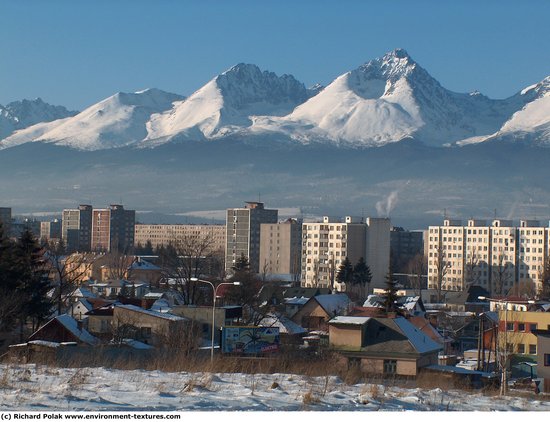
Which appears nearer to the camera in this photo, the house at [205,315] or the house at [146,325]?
the house at [146,325]

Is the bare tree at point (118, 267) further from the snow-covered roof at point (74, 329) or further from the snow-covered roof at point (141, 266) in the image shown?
the snow-covered roof at point (74, 329)

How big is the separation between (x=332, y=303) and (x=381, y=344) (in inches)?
933

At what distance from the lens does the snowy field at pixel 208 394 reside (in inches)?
326

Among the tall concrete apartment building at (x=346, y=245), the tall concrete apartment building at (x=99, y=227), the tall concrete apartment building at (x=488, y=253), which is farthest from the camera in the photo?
the tall concrete apartment building at (x=99, y=227)

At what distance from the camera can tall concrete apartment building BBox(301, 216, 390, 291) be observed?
10006 centimetres

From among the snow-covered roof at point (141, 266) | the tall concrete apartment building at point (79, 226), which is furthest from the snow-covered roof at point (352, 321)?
the tall concrete apartment building at point (79, 226)

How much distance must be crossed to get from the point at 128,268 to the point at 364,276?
18155 millimetres

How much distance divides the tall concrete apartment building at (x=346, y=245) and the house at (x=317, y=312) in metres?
52.1

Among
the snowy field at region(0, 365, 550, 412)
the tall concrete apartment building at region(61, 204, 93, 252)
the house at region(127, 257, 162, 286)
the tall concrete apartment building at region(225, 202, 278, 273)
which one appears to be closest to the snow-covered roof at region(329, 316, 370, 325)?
the snowy field at region(0, 365, 550, 412)

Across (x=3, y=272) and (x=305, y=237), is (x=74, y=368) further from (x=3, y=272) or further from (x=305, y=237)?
(x=305, y=237)

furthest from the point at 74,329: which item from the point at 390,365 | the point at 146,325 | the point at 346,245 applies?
the point at 346,245

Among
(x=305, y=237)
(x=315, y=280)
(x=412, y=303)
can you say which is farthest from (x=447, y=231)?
(x=412, y=303)

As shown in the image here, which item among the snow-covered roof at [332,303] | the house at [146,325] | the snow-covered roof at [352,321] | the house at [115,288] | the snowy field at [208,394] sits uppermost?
the snowy field at [208,394]

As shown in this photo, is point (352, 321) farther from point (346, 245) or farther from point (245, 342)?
point (346, 245)
